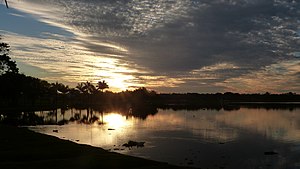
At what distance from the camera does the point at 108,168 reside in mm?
21156

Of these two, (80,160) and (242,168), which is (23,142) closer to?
(80,160)

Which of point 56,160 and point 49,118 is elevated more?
point 56,160

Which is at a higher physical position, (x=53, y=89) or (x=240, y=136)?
(x=53, y=89)

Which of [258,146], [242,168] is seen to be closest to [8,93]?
[258,146]

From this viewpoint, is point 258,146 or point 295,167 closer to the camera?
point 295,167

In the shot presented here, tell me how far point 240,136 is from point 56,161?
34.2 m

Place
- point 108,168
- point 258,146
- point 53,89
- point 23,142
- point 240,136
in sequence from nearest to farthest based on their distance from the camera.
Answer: point 108,168 → point 23,142 → point 258,146 → point 240,136 → point 53,89

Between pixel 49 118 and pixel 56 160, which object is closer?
pixel 56 160

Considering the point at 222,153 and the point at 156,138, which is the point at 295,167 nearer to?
the point at 222,153

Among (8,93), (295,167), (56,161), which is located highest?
(8,93)

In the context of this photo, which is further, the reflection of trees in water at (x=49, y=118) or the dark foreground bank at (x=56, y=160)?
the reflection of trees in water at (x=49, y=118)

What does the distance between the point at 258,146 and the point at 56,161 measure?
26.9 metres

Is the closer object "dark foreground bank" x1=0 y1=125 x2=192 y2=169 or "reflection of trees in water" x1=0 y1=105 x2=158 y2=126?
"dark foreground bank" x1=0 y1=125 x2=192 y2=169

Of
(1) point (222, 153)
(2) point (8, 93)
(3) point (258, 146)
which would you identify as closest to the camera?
(1) point (222, 153)
